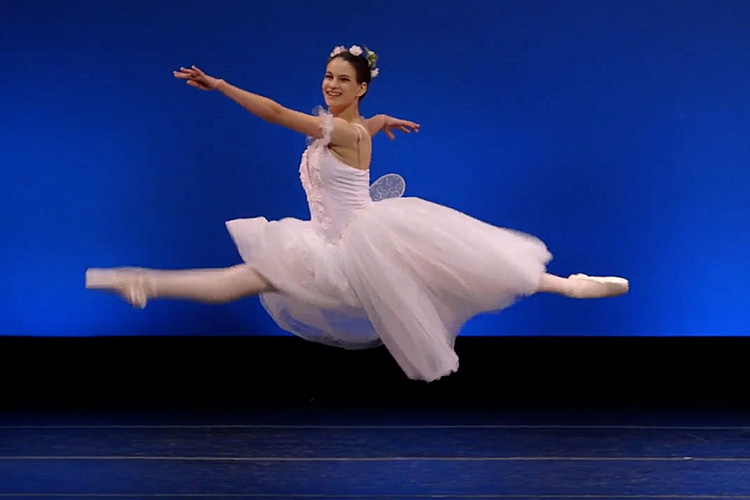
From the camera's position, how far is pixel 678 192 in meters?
4.66

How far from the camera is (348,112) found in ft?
10.5

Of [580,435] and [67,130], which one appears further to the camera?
[67,130]

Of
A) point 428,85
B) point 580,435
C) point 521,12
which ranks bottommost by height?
point 580,435

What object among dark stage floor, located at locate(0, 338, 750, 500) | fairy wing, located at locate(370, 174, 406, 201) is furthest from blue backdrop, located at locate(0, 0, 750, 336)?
fairy wing, located at locate(370, 174, 406, 201)

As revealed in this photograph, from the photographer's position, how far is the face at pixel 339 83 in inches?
124

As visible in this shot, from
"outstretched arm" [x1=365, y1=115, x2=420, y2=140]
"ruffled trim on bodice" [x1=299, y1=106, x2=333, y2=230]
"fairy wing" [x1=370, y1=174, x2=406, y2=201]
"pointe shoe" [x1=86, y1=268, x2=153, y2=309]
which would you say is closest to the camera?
"pointe shoe" [x1=86, y1=268, x2=153, y2=309]

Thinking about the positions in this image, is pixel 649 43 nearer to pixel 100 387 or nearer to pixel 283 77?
pixel 283 77

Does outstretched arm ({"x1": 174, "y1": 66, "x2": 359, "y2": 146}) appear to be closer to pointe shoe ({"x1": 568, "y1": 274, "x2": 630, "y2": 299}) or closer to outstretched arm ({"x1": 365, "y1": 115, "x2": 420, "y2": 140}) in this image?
outstretched arm ({"x1": 365, "y1": 115, "x2": 420, "y2": 140})

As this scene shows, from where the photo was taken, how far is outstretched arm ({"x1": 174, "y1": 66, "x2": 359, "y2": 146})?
286cm

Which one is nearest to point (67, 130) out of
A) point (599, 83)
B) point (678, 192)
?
point (599, 83)

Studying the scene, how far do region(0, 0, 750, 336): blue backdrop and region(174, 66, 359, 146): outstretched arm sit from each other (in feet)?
5.03

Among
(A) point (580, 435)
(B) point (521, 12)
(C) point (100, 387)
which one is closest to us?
(A) point (580, 435)

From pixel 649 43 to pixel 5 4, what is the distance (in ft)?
8.17

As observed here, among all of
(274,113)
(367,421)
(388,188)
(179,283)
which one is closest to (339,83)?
(274,113)
